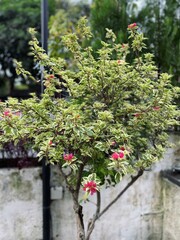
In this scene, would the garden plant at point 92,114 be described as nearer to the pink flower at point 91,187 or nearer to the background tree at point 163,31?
the pink flower at point 91,187

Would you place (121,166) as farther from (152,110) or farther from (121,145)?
(152,110)

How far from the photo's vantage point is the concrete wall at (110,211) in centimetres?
317

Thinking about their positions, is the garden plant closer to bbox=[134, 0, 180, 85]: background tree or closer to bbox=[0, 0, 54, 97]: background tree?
bbox=[134, 0, 180, 85]: background tree

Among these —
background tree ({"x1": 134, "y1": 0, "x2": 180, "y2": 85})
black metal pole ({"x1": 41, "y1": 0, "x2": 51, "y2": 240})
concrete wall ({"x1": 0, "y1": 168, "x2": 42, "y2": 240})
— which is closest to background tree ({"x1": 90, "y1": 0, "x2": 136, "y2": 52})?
background tree ({"x1": 134, "y1": 0, "x2": 180, "y2": 85})

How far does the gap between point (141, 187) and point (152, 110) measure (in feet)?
4.83

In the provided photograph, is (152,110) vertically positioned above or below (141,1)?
below

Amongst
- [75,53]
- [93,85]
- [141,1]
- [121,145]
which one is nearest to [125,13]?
[141,1]

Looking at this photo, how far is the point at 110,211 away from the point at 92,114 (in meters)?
1.59

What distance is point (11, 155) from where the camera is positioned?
10.8 feet

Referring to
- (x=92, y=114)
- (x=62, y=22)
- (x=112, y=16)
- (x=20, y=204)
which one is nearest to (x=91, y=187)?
(x=92, y=114)

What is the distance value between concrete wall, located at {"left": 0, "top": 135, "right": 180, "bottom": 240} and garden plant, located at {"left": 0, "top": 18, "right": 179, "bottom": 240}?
799 mm

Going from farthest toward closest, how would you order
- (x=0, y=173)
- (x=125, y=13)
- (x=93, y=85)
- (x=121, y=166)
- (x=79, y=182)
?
(x=125, y=13), (x=0, y=173), (x=79, y=182), (x=93, y=85), (x=121, y=166)

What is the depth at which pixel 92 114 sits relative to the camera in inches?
93.1

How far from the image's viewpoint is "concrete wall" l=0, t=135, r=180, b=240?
317 cm
